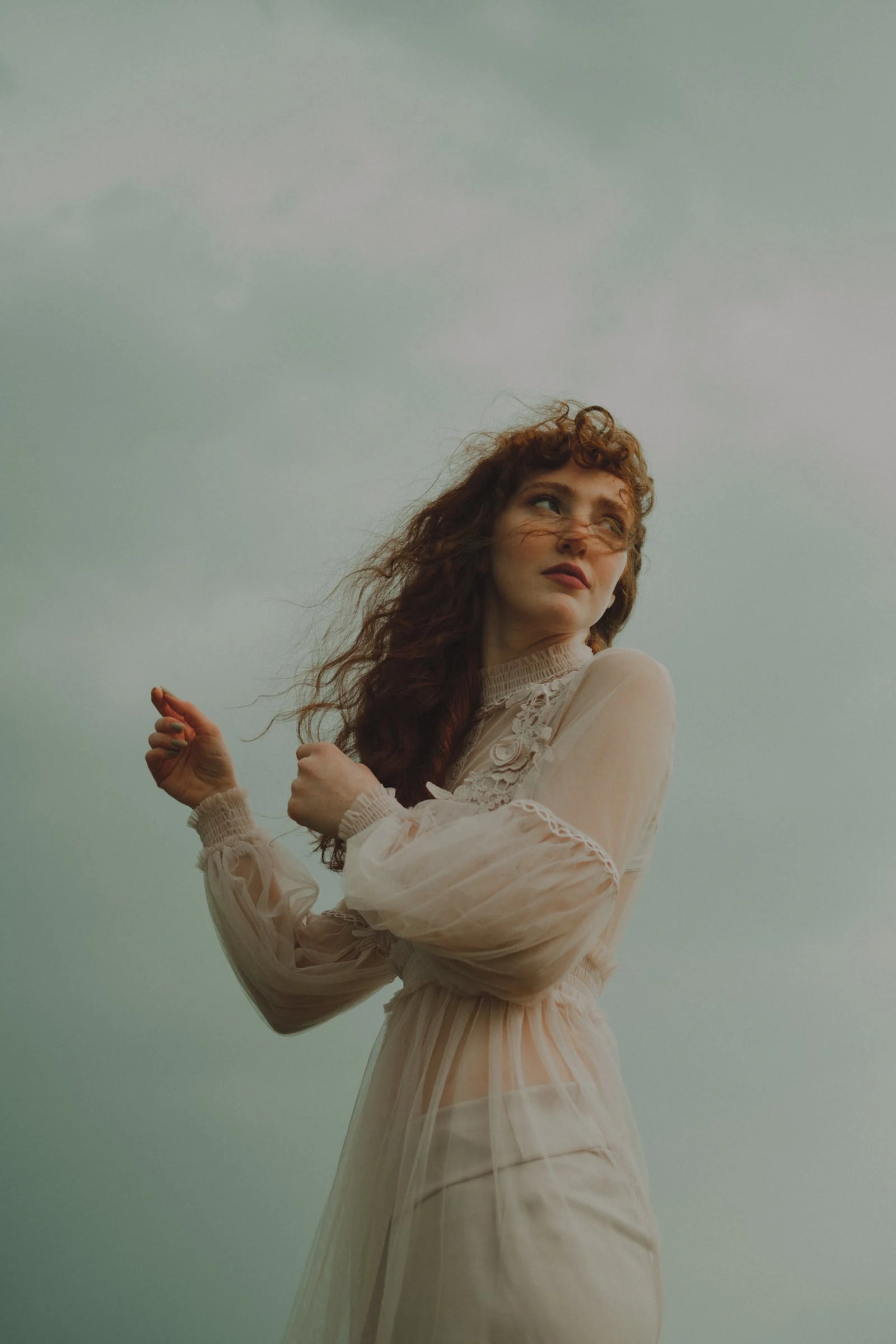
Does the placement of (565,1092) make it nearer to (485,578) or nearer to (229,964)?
(229,964)

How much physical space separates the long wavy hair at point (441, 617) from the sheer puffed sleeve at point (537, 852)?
0.54 m

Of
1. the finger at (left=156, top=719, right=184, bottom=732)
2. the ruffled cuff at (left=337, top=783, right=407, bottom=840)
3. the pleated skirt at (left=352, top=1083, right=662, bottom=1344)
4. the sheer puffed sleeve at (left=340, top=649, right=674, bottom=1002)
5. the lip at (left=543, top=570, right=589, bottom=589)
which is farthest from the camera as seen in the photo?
the finger at (left=156, top=719, right=184, bottom=732)

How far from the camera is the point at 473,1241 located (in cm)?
190

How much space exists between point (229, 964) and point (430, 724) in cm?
67

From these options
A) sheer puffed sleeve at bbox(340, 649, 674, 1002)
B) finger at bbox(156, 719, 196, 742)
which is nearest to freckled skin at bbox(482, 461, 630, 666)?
sheer puffed sleeve at bbox(340, 649, 674, 1002)

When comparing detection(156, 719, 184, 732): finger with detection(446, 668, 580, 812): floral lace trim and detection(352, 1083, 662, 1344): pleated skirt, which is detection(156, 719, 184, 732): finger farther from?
detection(352, 1083, 662, 1344): pleated skirt

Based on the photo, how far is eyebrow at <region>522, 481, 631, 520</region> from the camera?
2.73 m

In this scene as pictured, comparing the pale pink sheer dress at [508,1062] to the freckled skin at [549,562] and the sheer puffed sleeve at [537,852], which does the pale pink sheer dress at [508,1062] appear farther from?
the freckled skin at [549,562]

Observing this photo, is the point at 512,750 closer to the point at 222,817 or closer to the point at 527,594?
the point at 527,594

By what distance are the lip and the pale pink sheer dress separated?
0.96ft

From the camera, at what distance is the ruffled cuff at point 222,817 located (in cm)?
282

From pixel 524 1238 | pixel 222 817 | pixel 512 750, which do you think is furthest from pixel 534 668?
pixel 524 1238

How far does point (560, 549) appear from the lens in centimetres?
267

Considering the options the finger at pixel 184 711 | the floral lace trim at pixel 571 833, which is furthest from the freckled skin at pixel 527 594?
the floral lace trim at pixel 571 833
